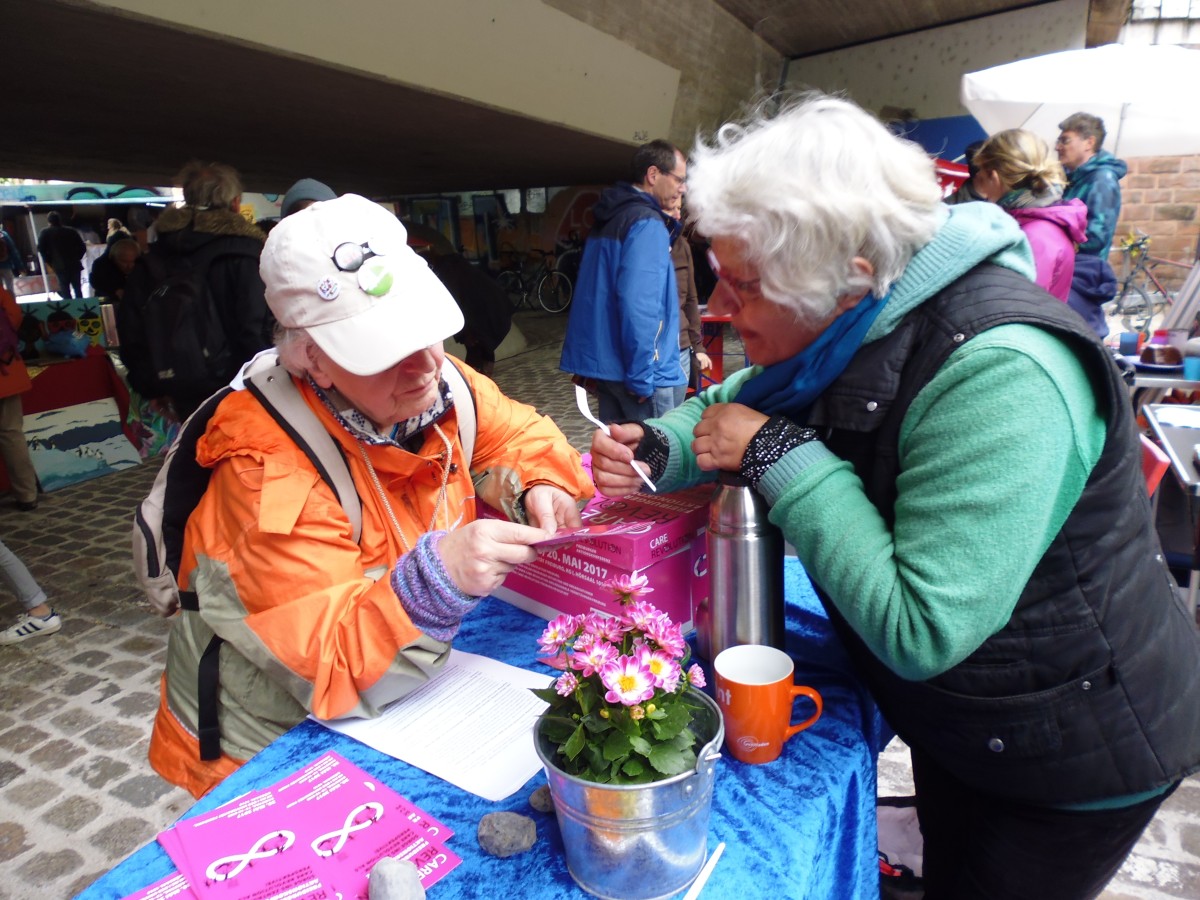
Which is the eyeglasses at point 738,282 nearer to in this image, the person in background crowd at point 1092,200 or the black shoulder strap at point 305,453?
the black shoulder strap at point 305,453

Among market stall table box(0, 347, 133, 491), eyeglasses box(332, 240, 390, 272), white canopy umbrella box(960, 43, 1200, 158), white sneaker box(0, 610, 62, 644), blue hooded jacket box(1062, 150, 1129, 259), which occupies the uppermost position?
white canopy umbrella box(960, 43, 1200, 158)

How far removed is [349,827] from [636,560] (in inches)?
24.8

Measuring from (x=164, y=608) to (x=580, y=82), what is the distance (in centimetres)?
829

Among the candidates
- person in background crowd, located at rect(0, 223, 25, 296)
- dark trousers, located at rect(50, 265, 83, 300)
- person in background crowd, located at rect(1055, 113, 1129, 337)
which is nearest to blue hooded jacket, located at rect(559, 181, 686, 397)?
person in background crowd, located at rect(1055, 113, 1129, 337)

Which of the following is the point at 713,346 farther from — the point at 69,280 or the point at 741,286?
the point at 69,280

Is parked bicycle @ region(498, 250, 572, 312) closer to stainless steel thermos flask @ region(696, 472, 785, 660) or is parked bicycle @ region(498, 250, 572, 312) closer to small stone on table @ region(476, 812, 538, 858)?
stainless steel thermos flask @ region(696, 472, 785, 660)

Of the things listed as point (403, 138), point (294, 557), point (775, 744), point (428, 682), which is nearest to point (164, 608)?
point (294, 557)

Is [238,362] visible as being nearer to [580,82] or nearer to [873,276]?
[873,276]

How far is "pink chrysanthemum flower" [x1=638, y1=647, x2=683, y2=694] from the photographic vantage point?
2.99 feet

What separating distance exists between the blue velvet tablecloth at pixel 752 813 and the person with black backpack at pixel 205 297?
9.76ft

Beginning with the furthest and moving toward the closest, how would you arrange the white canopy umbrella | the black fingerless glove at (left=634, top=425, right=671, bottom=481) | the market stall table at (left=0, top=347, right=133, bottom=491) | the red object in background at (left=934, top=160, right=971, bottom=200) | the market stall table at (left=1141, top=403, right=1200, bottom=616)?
1. the red object in background at (left=934, top=160, right=971, bottom=200)
2. the market stall table at (left=0, top=347, right=133, bottom=491)
3. the white canopy umbrella
4. the market stall table at (left=1141, top=403, right=1200, bottom=616)
5. the black fingerless glove at (left=634, top=425, right=671, bottom=481)

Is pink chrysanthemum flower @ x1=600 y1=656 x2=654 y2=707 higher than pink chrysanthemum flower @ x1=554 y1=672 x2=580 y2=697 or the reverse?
higher

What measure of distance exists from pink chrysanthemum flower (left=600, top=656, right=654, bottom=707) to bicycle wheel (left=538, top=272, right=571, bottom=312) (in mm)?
16800

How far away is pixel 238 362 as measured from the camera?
12.7 ft
